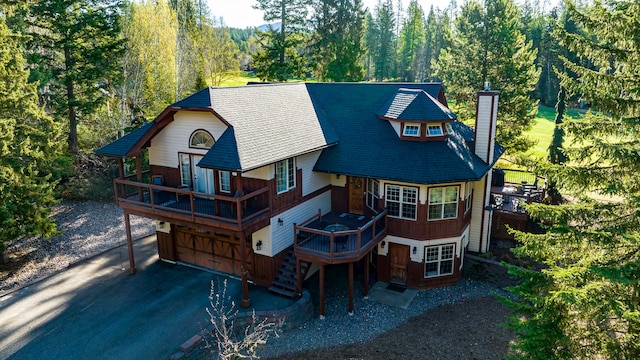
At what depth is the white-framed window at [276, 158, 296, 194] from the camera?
15.9 metres

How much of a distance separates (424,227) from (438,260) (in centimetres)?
169

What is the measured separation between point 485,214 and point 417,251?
4246 mm

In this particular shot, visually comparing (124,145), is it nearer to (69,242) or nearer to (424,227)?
(69,242)

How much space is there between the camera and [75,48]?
995 inches

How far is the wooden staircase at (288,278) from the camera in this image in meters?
15.6

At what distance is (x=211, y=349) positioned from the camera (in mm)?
13000

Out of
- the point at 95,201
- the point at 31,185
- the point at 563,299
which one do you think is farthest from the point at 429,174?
the point at 95,201

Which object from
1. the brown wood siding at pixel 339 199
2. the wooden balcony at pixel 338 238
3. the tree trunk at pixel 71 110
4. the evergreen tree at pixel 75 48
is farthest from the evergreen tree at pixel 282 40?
the wooden balcony at pixel 338 238

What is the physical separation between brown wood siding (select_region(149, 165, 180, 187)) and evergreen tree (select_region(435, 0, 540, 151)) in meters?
22.5

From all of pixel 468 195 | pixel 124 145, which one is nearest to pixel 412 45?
pixel 468 195

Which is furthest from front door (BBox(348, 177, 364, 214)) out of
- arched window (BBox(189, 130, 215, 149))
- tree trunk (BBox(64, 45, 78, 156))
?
tree trunk (BBox(64, 45, 78, 156))

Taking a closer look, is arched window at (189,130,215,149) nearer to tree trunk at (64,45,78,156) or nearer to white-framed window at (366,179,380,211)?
white-framed window at (366,179,380,211)

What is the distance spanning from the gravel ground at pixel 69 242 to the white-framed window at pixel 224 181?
322 inches

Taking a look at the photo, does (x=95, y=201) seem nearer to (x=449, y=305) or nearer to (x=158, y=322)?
(x=158, y=322)
